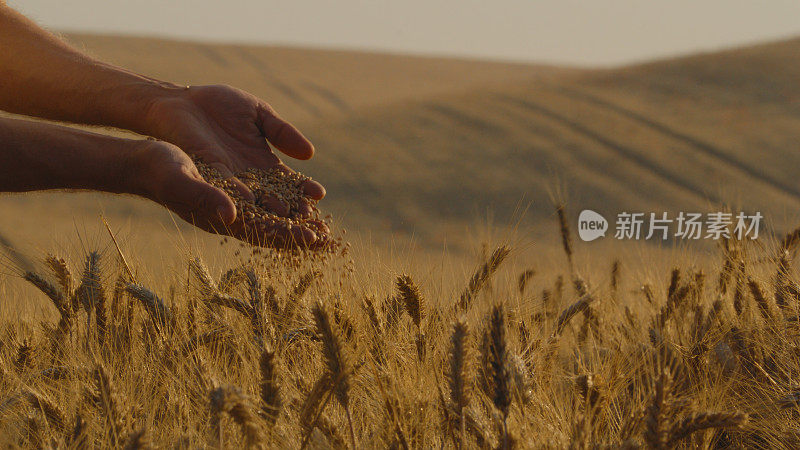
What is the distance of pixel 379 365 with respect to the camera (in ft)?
5.37

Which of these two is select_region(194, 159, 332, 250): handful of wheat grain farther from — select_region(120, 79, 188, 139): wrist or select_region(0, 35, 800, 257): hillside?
select_region(0, 35, 800, 257): hillside

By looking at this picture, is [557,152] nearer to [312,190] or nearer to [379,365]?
[312,190]

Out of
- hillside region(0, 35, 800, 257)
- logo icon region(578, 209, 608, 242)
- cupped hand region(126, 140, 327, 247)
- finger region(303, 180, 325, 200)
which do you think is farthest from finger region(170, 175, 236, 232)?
logo icon region(578, 209, 608, 242)

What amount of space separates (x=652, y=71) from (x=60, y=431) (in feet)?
88.6

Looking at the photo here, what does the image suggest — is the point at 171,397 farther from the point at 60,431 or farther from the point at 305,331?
the point at 305,331

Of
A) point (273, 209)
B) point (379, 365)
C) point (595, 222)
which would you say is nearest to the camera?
point (379, 365)

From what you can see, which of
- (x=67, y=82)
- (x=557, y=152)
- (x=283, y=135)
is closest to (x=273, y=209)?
(x=283, y=135)

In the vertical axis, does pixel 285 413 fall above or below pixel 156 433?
above

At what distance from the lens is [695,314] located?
6.41ft

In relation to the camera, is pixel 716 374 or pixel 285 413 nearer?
pixel 285 413

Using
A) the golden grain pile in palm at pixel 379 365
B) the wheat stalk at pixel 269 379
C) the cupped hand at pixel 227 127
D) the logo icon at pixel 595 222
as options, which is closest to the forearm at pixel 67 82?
the cupped hand at pixel 227 127

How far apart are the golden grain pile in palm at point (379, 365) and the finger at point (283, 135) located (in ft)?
2.61

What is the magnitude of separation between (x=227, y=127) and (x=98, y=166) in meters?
0.87

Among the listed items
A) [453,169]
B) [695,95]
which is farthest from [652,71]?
[453,169]
